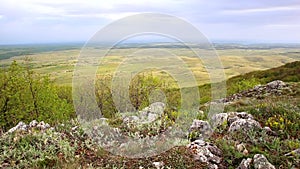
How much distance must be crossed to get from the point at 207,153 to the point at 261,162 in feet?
4.94

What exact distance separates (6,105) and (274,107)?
31.3 metres

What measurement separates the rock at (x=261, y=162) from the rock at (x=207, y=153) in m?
1.02

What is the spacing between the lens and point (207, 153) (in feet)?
30.2

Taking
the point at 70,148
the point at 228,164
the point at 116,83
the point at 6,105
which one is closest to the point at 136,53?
the point at 70,148

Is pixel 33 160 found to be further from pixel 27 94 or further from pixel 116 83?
pixel 27 94

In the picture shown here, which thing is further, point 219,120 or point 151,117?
point 151,117

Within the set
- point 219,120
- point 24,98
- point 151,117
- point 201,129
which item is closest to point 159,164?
point 201,129

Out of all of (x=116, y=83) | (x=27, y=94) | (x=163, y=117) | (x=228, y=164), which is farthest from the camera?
(x=27, y=94)

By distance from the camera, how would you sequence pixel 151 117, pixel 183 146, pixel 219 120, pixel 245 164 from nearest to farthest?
pixel 245 164
pixel 183 146
pixel 219 120
pixel 151 117

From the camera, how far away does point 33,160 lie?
8562 mm

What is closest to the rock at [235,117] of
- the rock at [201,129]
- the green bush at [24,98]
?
the rock at [201,129]

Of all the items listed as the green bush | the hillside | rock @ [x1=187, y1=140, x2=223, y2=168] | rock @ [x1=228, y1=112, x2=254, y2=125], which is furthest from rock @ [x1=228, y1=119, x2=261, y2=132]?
the green bush

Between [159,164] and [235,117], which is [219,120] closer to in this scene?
[235,117]

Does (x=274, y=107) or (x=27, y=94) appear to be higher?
(x=274, y=107)
